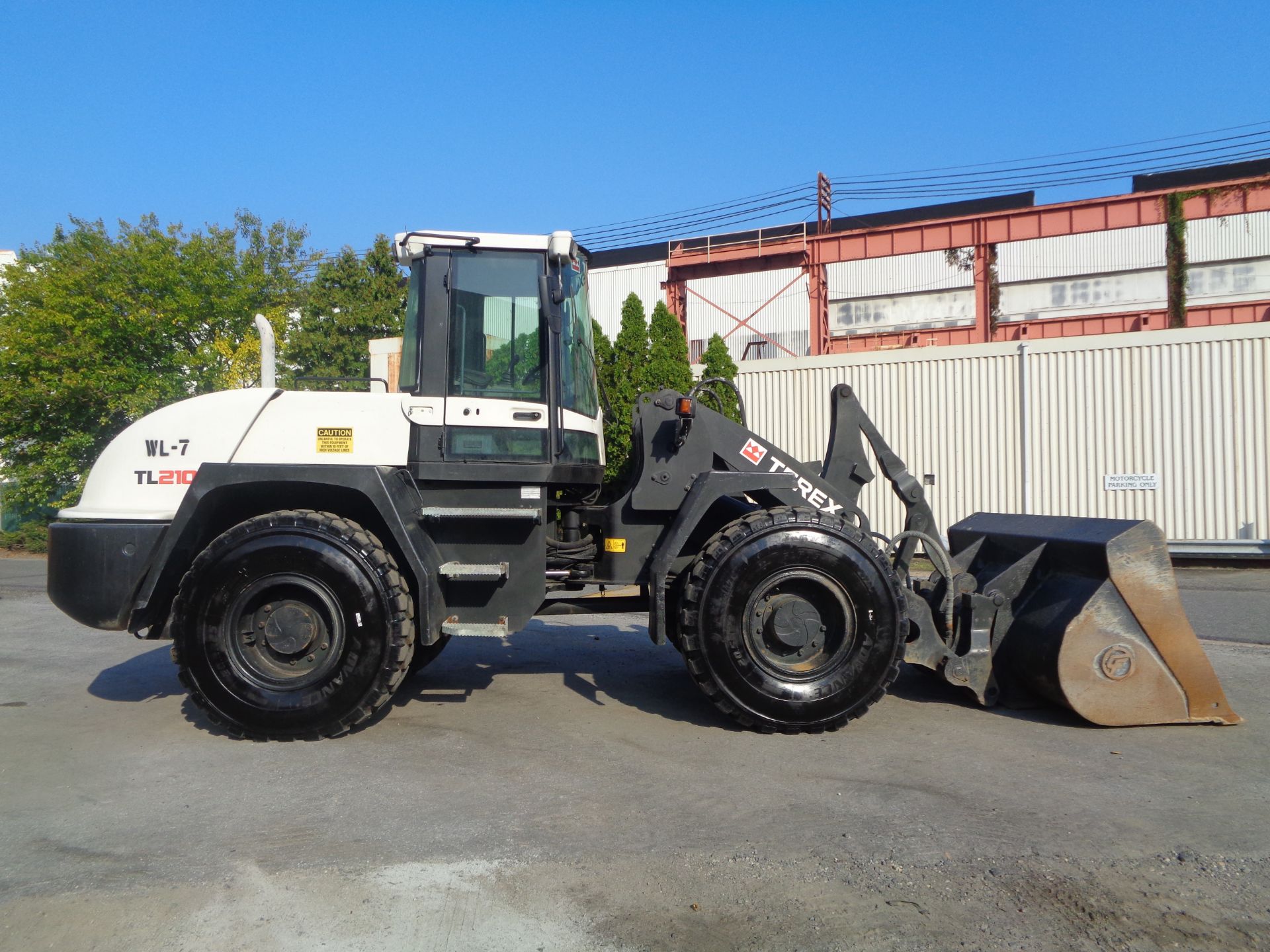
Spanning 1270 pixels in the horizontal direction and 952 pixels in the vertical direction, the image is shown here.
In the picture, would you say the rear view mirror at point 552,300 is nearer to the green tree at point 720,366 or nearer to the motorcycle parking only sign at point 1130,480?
the green tree at point 720,366

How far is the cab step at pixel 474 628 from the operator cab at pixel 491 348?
93 centimetres

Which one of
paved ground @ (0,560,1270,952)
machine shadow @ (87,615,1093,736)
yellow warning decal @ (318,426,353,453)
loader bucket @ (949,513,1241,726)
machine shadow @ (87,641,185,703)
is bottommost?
paved ground @ (0,560,1270,952)

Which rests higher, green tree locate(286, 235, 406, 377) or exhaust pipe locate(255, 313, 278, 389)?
green tree locate(286, 235, 406, 377)

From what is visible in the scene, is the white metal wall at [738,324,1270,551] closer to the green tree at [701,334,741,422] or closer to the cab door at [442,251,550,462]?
the green tree at [701,334,741,422]

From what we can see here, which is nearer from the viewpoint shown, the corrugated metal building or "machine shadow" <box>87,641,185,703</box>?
"machine shadow" <box>87,641,185,703</box>

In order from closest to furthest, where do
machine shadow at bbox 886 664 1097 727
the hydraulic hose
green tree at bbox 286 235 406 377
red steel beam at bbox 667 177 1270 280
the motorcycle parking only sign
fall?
machine shadow at bbox 886 664 1097 727 < the hydraulic hose < the motorcycle parking only sign < red steel beam at bbox 667 177 1270 280 < green tree at bbox 286 235 406 377

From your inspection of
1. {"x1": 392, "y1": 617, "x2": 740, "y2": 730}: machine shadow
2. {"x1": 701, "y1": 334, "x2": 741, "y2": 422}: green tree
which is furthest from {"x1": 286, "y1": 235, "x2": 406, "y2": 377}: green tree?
{"x1": 392, "y1": 617, "x2": 740, "y2": 730}: machine shadow

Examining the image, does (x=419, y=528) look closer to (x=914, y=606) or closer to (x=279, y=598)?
(x=279, y=598)

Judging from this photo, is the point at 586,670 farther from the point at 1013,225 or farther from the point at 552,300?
the point at 1013,225

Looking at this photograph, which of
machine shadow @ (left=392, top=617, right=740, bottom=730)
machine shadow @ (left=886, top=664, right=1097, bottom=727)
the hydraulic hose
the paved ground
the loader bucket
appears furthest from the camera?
machine shadow @ (left=392, top=617, right=740, bottom=730)

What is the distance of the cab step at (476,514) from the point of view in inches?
215

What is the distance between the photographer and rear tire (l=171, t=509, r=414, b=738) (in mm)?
5262

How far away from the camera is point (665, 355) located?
17.3 meters

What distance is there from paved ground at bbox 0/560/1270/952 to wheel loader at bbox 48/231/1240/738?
0.35 m
